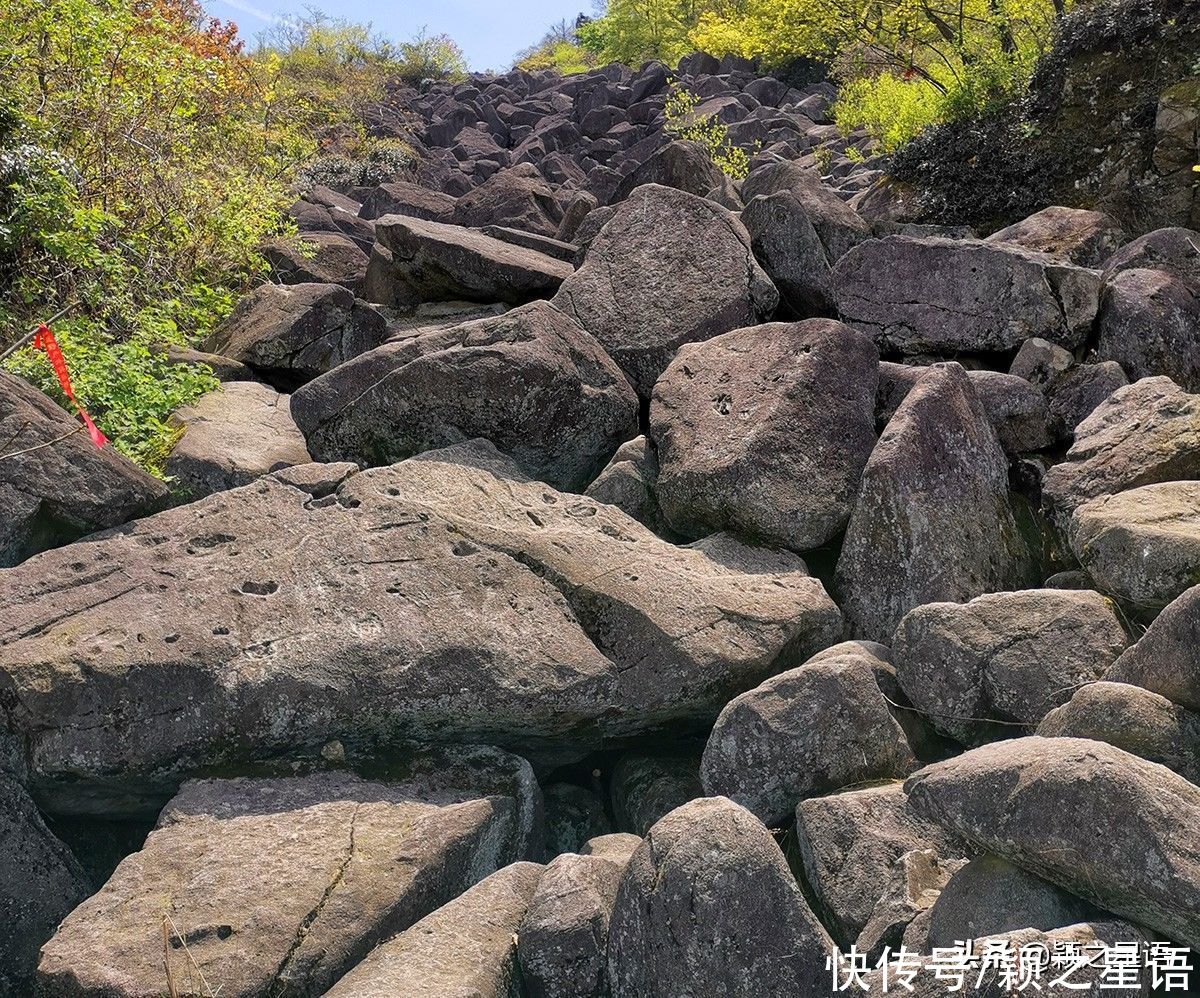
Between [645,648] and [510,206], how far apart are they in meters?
11.5

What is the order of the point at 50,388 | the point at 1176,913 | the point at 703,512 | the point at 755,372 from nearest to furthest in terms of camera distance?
the point at 1176,913 < the point at 703,512 < the point at 755,372 < the point at 50,388

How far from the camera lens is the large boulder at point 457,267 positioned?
35.1 ft

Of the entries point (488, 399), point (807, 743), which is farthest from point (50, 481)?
point (807, 743)

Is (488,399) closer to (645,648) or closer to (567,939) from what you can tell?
(645,648)

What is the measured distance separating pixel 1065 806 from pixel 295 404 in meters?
5.88

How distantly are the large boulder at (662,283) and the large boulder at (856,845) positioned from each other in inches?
183

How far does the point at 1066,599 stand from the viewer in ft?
17.9

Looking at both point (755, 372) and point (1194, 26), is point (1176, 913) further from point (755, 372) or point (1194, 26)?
point (1194, 26)

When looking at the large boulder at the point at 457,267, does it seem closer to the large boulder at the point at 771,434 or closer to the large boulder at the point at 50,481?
the large boulder at the point at 771,434

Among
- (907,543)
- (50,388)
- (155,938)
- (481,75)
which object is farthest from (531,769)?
(481,75)

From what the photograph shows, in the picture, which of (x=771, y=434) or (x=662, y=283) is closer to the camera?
(x=771, y=434)

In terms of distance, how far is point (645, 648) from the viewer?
6004 mm

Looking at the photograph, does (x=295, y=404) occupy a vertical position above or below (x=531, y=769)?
above

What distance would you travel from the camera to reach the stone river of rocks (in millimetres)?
4340
